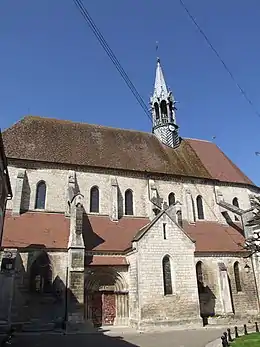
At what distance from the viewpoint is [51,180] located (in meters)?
23.3

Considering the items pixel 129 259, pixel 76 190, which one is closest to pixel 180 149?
pixel 76 190

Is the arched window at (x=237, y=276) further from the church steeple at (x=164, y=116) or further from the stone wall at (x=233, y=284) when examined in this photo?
the church steeple at (x=164, y=116)

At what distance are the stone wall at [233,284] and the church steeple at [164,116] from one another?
1293cm

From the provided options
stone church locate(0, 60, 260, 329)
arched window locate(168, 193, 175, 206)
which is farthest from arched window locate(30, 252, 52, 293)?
arched window locate(168, 193, 175, 206)

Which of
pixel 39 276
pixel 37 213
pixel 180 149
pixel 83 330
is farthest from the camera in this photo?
pixel 180 149

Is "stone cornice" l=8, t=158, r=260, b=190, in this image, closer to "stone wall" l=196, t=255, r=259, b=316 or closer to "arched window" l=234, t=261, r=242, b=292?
"stone wall" l=196, t=255, r=259, b=316

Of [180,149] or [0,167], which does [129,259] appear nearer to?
[0,167]

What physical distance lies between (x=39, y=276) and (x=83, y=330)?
403 centimetres

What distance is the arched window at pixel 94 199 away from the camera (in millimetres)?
23859

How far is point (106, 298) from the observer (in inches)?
733

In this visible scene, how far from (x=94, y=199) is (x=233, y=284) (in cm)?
1205

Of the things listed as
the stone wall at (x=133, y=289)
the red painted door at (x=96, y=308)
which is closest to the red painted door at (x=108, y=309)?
the red painted door at (x=96, y=308)

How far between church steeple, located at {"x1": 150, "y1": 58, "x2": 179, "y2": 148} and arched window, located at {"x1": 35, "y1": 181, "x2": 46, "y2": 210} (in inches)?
527

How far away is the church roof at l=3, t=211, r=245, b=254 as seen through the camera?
18.7 m
